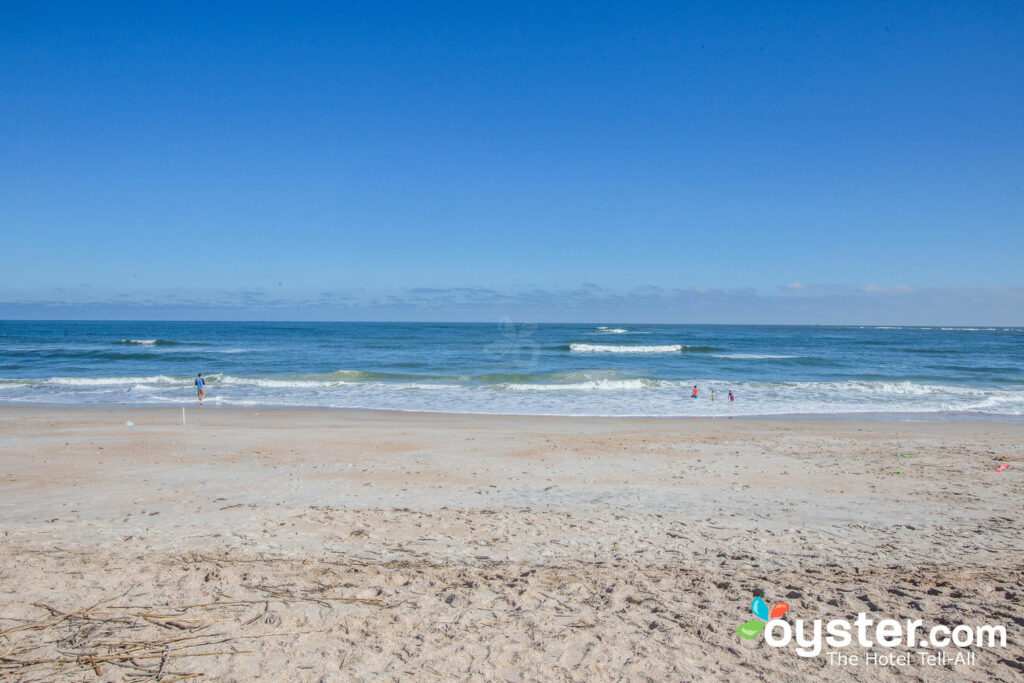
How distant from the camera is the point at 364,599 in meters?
4.77

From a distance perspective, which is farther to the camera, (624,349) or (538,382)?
(624,349)

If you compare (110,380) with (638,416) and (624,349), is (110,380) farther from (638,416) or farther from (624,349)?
(624,349)

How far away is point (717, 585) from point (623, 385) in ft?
74.8

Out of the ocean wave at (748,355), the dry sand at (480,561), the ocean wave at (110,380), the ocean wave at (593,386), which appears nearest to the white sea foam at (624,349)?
the ocean wave at (748,355)

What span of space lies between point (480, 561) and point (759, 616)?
7.86ft

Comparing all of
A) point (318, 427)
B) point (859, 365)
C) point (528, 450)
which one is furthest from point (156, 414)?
point (859, 365)

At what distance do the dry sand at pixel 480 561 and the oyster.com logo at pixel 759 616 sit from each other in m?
0.07

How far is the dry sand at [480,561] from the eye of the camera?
3967 mm

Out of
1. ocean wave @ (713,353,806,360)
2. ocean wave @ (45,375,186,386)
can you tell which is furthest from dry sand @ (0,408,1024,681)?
ocean wave @ (713,353,806,360)

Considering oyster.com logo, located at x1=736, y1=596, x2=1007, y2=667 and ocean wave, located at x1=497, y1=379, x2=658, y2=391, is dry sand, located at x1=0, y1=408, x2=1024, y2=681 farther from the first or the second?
ocean wave, located at x1=497, y1=379, x2=658, y2=391

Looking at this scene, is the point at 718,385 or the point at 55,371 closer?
the point at 718,385

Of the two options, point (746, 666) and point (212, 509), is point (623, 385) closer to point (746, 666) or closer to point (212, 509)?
point (212, 509)

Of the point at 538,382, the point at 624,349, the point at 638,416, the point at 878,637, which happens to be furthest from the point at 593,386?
the point at 624,349

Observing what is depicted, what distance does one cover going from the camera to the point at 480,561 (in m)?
5.60
